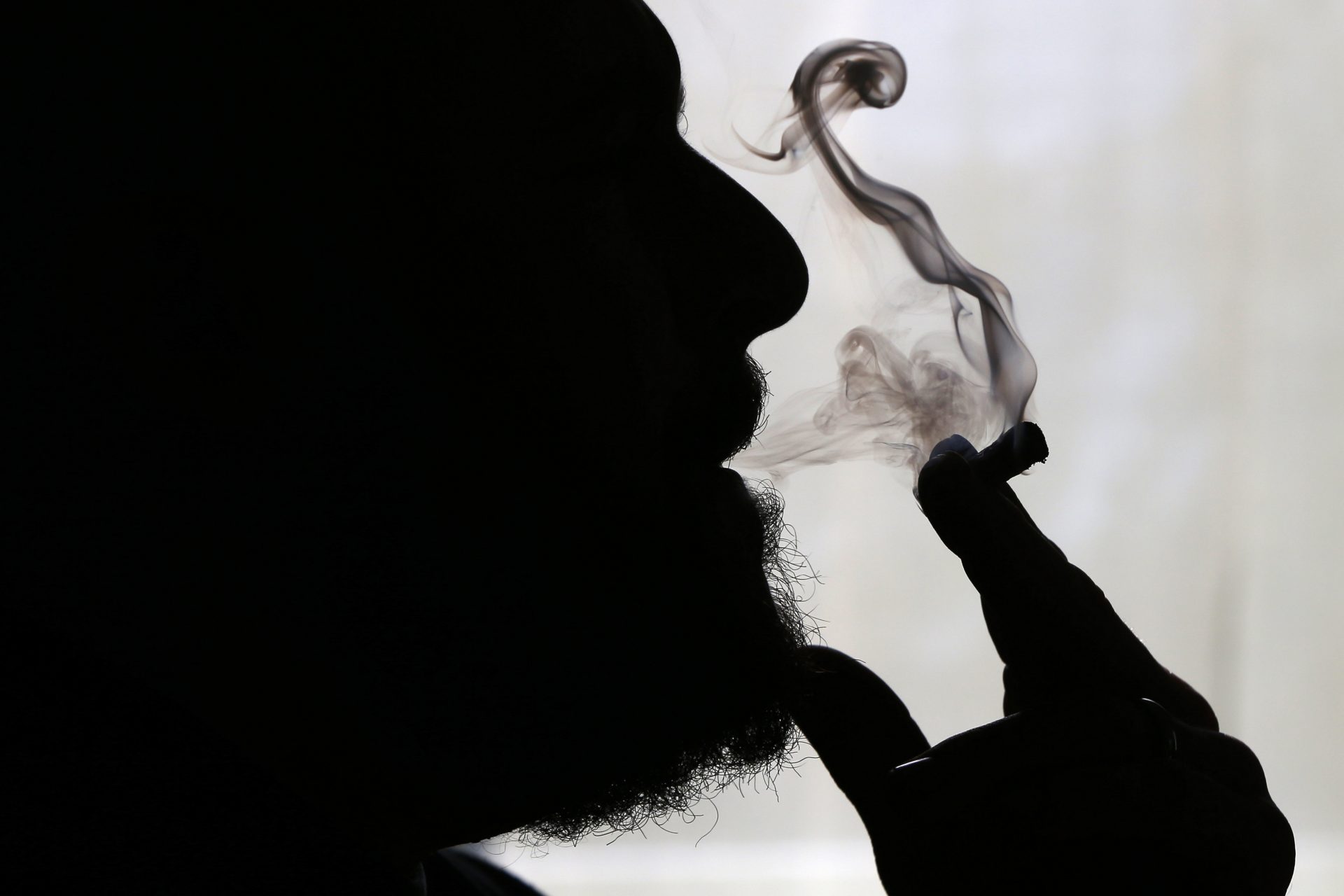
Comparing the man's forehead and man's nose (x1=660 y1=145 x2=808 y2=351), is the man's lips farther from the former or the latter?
the man's forehead

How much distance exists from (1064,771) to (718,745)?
30cm

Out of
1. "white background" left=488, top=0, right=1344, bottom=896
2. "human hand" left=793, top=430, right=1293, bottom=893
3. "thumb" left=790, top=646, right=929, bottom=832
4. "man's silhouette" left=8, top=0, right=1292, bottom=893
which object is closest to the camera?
"man's silhouette" left=8, top=0, right=1292, bottom=893

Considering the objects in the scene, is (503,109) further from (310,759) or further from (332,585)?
(310,759)

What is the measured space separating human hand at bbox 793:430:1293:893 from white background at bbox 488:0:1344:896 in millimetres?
865

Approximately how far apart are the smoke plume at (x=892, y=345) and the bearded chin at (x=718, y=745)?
0.59 metres

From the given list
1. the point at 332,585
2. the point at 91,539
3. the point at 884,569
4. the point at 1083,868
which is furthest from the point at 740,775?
the point at 884,569

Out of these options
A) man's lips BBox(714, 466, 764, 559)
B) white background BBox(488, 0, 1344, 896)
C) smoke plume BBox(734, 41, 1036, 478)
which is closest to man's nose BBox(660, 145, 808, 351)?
man's lips BBox(714, 466, 764, 559)

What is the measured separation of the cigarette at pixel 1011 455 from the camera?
Answer: 0.79 metres

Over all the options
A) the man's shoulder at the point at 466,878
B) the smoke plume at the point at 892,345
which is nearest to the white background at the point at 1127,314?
the smoke plume at the point at 892,345

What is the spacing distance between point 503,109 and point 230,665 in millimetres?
458

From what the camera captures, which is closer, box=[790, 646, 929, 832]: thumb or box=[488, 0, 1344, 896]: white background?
box=[790, 646, 929, 832]: thumb

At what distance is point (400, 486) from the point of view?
0.64 m

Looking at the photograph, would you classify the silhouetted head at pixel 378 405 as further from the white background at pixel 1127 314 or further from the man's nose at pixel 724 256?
the white background at pixel 1127 314

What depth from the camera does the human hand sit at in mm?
718
